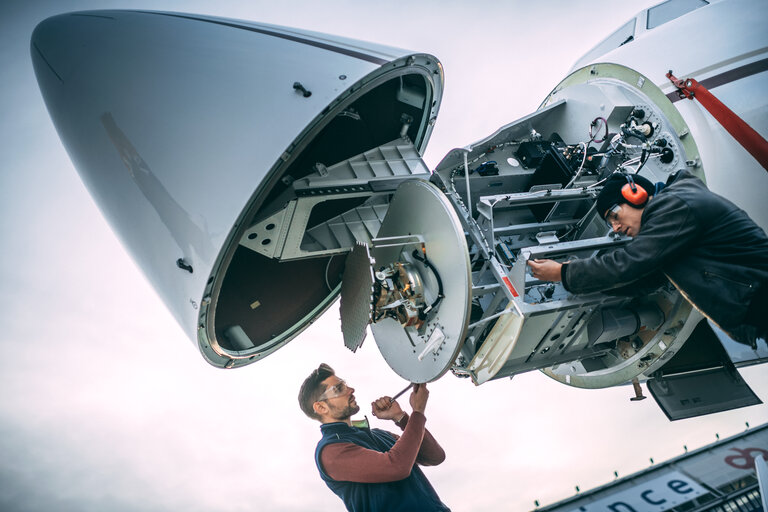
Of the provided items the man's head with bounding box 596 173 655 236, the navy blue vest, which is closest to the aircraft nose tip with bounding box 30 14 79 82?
the navy blue vest

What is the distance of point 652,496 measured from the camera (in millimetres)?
11852

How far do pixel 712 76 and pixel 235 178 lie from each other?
371cm

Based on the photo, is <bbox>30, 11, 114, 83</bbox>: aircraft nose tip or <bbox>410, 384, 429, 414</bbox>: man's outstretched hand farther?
<bbox>410, 384, 429, 414</bbox>: man's outstretched hand

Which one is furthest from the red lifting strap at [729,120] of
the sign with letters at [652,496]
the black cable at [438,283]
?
the sign with letters at [652,496]

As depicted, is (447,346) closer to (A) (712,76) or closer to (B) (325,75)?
(B) (325,75)

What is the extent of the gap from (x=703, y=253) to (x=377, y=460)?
8.92 ft

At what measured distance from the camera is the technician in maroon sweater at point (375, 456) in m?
3.40

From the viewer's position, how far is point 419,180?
307cm

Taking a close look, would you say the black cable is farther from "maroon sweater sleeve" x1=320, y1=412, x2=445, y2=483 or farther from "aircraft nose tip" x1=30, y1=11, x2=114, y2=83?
"aircraft nose tip" x1=30, y1=11, x2=114, y2=83

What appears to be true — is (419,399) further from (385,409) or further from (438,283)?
(438,283)

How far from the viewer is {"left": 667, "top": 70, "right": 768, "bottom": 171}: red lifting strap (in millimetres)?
3102

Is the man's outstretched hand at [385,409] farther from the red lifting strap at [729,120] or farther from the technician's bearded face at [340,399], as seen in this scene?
the red lifting strap at [729,120]

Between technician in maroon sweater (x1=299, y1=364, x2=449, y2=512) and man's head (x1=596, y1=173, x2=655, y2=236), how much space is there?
77.6 inches

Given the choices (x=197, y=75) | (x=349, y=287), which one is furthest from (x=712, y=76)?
(x=197, y=75)
